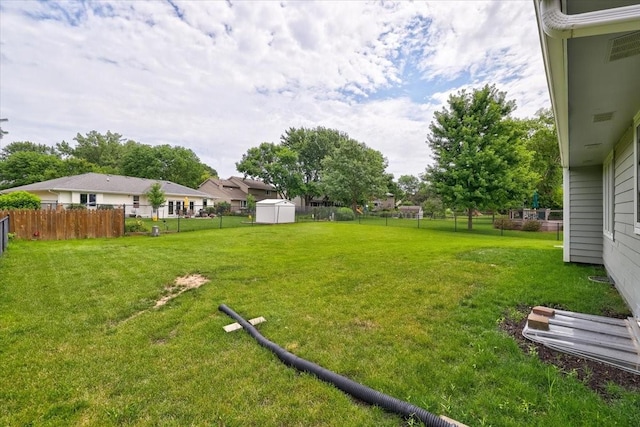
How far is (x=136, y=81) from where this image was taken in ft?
43.3

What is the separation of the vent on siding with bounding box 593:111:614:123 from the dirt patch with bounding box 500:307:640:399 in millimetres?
2581

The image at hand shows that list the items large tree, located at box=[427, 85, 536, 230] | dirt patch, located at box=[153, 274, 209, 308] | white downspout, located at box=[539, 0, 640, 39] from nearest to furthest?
white downspout, located at box=[539, 0, 640, 39]
dirt patch, located at box=[153, 274, 209, 308]
large tree, located at box=[427, 85, 536, 230]

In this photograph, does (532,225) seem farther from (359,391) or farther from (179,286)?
(359,391)

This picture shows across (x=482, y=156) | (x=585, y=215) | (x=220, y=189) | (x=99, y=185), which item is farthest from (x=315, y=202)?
(x=585, y=215)

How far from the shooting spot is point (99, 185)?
67.0 feet

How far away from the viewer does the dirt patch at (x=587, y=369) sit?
2062 millimetres

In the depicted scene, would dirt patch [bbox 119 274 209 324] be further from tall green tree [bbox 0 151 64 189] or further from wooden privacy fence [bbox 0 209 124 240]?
tall green tree [bbox 0 151 64 189]

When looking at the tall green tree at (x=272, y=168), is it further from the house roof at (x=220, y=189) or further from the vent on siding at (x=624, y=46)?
the vent on siding at (x=624, y=46)

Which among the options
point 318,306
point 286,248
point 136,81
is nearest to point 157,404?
point 318,306

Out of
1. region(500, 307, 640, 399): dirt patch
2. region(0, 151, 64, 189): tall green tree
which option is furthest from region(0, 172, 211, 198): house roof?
region(500, 307, 640, 399): dirt patch

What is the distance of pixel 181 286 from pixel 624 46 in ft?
18.8

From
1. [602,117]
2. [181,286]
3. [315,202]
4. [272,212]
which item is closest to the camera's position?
[602,117]

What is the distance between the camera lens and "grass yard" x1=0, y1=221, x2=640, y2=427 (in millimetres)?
1856

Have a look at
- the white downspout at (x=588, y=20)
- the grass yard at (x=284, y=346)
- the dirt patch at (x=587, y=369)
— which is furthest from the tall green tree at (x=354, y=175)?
the white downspout at (x=588, y=20)
